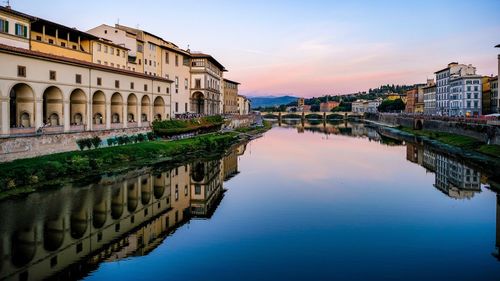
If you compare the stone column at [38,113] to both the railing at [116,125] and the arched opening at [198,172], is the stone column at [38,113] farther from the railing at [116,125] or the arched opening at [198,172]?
the arched opening at [198,172]

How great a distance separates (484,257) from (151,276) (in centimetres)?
1100

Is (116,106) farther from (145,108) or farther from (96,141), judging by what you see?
(96,141)

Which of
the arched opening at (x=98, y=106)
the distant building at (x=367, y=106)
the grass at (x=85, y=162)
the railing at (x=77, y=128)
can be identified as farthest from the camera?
the distant building at (x=367, y=106)

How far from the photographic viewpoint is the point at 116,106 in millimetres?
39031

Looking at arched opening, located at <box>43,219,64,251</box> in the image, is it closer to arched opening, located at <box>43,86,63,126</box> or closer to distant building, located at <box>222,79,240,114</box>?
arched opening, located at <box>43,86,63,126</box>

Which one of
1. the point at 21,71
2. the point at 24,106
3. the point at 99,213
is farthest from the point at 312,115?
the point at 99,213

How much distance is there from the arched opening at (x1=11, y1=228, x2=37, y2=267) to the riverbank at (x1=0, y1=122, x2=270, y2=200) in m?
4.98

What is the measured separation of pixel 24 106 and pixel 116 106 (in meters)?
11.9

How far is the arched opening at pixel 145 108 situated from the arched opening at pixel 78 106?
10682 millimetres

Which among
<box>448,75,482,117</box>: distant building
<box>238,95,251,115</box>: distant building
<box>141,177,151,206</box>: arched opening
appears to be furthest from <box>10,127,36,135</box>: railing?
<box>238,95,251,115</box>: distant building

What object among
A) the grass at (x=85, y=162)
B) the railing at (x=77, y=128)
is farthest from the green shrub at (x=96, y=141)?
the grass at (x=85, y=162)

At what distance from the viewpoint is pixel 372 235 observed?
54.8 ft

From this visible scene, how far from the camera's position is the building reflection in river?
13742 millimetres

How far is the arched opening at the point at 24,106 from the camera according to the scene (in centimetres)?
2717
